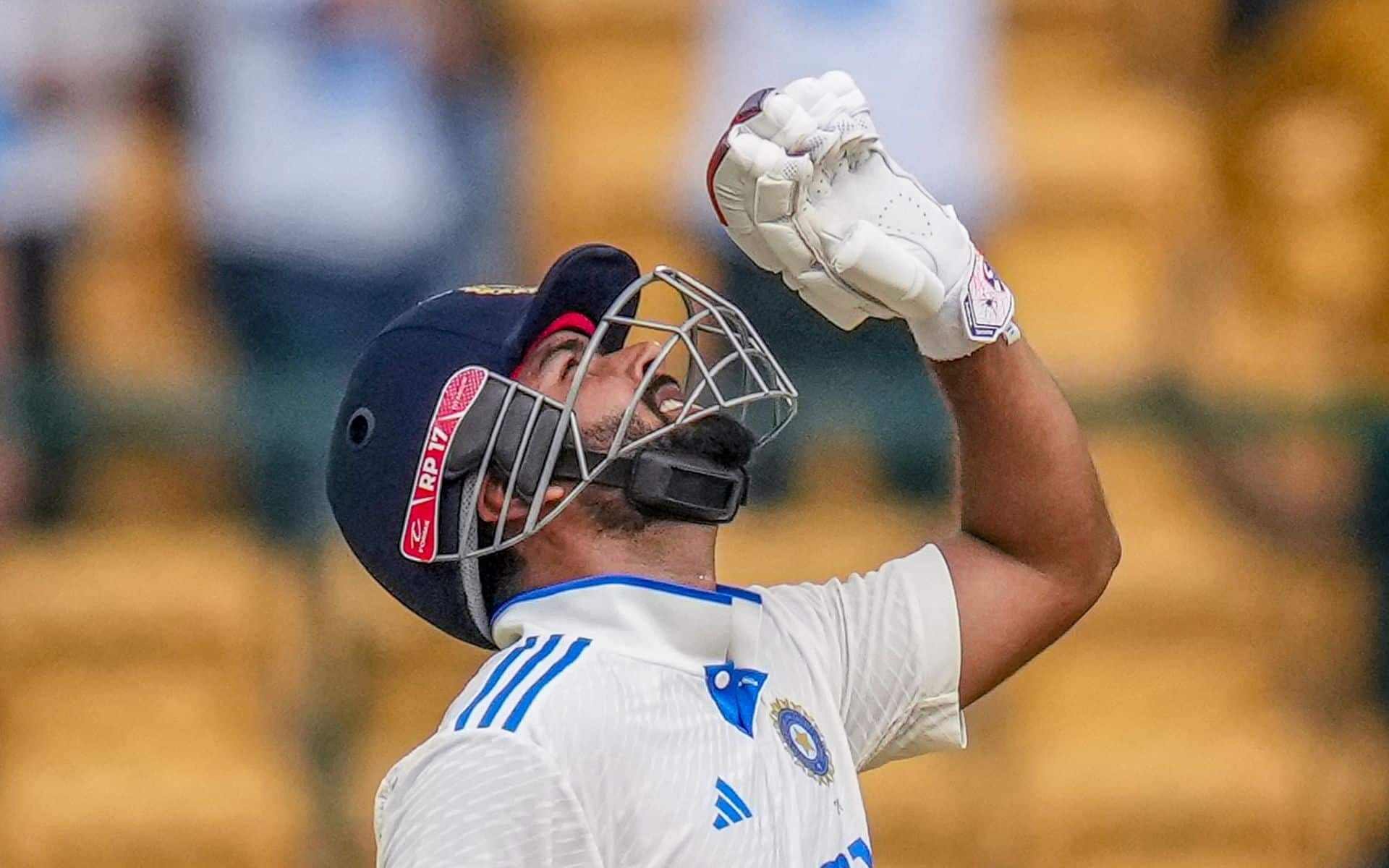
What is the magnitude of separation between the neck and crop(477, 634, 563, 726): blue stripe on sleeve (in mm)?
96

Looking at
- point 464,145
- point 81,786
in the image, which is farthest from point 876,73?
point 81,786

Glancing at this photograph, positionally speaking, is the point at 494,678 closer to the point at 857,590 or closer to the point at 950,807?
the point at 857,590

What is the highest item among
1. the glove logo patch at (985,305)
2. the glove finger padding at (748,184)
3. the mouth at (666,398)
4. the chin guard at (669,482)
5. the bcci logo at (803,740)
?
the glove finger padding at (748,184)

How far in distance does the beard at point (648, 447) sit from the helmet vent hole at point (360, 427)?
20 centimetres

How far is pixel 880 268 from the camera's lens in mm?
2047

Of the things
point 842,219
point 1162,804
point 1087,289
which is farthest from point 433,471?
point 1087,289

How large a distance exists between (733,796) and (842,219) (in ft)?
1.74

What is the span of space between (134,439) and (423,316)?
2025mm

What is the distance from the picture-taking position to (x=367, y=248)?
13.1 feet

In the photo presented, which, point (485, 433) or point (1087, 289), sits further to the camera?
point (1087, 289)

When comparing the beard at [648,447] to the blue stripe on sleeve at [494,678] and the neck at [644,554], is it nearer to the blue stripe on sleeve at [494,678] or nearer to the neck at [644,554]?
the neck at [644,554]

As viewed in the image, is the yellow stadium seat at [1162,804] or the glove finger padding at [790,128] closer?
the glove finger padding at [790,128]

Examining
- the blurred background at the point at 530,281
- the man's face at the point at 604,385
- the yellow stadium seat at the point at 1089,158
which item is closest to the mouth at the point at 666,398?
the man's face at the point at 604,385

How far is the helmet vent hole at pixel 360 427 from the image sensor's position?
2.06 meters
